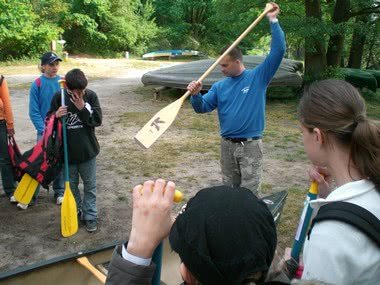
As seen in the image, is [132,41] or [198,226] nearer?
[198,226]

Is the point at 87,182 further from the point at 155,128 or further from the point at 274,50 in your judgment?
the point at 274,50

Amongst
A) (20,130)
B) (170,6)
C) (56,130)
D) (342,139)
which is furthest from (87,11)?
(342,139)

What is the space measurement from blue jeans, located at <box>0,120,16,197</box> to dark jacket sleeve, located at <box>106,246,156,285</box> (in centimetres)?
379

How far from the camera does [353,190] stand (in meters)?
1.27

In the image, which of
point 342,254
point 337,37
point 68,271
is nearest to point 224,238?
point 342,254

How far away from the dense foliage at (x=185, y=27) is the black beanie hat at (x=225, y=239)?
9046 millimetres

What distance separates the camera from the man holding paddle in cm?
349

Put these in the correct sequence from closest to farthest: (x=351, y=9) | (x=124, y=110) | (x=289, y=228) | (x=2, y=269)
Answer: (x=2, y=269)
(x=289, y=228)
(x=124, y=110)
(x=351, y=9)

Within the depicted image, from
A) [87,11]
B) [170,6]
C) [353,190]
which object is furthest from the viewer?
[170,6]

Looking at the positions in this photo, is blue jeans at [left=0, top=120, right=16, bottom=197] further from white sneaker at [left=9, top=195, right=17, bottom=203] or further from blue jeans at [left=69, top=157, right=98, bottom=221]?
blue jeans at [left=69, top=157, right=98, bottom=221]

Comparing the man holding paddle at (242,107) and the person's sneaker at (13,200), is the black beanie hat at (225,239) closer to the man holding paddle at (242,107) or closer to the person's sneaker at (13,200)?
the man holding paddle at (242,107)

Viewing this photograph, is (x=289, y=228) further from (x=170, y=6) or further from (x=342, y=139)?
(x=170, y=6)

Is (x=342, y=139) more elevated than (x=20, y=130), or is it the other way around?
(x=342, y=139)

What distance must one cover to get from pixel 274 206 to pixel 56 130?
7.04 feet
